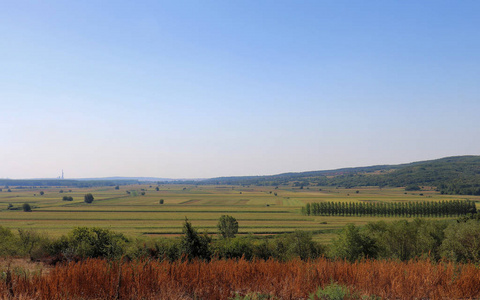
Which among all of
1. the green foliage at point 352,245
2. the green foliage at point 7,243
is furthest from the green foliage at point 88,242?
the green foliage at point 352,245

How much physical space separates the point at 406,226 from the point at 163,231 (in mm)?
61168

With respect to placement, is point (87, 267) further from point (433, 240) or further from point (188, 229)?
point (433, 240)

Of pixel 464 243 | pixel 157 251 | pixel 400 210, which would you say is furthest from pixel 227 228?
pixel 400 210

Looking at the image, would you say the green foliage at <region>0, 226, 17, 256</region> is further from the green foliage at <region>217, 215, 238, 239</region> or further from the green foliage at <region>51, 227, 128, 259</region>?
the green foliage at <region>217, 215, 238, 239</region>

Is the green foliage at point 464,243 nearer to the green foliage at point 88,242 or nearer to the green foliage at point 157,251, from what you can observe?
the green foliage at point 157,251

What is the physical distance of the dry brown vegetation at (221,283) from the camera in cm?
818

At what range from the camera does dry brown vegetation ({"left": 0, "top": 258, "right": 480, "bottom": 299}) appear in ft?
26.8

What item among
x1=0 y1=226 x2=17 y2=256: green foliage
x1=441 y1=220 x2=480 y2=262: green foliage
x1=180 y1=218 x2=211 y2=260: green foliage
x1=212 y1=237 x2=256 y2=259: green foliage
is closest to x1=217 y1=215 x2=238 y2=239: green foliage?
x1=212 y1=237 x2=256 y2=259: green foliage

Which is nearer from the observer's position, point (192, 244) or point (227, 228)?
point (192, 244)

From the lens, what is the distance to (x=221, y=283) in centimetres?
911

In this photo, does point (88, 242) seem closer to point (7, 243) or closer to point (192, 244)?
point (7, 243)

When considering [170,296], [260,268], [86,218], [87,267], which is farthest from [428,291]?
[86,218]

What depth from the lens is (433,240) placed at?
49812 millimetres

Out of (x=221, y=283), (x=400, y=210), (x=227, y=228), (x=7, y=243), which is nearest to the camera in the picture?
(x=221, y=283)
